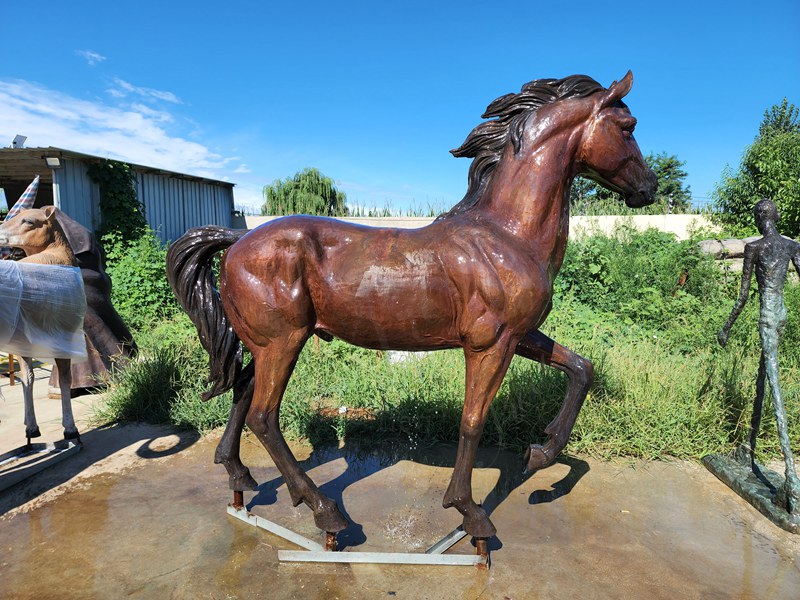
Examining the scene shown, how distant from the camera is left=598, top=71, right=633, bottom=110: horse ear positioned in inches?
96.9

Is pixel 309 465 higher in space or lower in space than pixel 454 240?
lower

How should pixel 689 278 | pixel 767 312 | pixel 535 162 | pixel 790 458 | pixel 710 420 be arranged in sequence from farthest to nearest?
pixel 689 278 < pixel 710 420 < pixel 767 312 < pixel 790 458 < pixel 535 162

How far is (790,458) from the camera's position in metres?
2.95

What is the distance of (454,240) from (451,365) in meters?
2.75

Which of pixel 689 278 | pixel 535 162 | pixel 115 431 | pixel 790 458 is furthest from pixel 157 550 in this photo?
pixel 689 278

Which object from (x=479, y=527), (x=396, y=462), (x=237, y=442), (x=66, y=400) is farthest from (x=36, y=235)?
(x=479, y=527)

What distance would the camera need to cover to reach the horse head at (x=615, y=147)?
2.47 meters

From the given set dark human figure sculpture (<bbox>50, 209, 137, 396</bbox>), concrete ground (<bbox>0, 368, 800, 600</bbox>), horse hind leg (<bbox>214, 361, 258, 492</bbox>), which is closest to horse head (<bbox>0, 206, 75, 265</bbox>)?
dark human figure sculpture (<bbox>50, 209, 137, 396</bbox>)

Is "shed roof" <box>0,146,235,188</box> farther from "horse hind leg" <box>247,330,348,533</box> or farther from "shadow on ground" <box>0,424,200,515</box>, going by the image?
"horse hind leg" <box>247,330,348,533</box>

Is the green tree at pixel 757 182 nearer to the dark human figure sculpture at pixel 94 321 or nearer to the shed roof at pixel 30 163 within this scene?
the dark human figure sculpture at pixel 94 321

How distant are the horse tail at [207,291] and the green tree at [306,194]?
23.1m

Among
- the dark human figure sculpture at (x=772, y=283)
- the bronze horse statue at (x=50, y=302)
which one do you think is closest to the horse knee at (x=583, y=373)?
the dark human figure sculpture at (x=772, y=283)

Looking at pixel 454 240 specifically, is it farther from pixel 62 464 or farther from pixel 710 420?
pixel 62 464

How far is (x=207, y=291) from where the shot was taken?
2.88 meters
